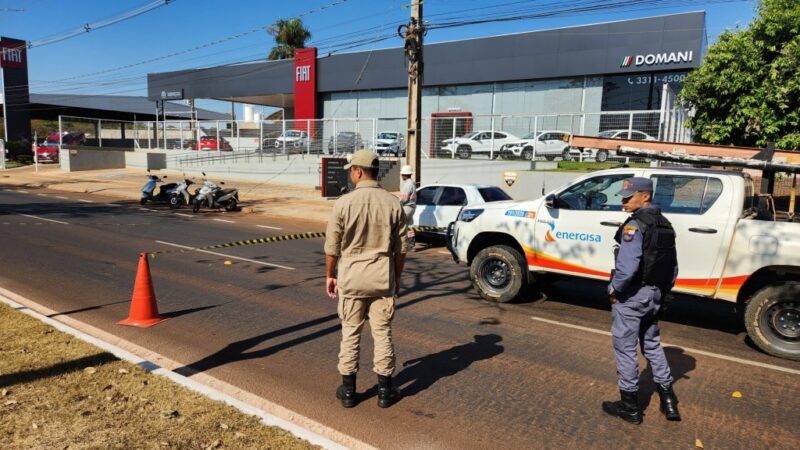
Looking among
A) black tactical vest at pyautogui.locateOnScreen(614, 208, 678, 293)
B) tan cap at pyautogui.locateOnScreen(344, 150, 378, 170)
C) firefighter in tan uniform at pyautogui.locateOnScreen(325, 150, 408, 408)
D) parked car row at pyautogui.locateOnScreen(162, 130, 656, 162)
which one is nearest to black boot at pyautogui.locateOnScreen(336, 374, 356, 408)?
firefighter in tan uniform at pyautogui.locateOnScreen(325, 150, 408, 408)

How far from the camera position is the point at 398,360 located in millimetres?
5113

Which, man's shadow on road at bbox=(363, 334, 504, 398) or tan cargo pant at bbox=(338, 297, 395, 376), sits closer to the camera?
tan cargo pant at bbox=(338, 297, 395, 376)

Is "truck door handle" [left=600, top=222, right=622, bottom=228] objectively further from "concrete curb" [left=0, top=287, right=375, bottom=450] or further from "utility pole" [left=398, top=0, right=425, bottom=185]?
"utility pole" [left=398, top=0, right=425, bottom=185]

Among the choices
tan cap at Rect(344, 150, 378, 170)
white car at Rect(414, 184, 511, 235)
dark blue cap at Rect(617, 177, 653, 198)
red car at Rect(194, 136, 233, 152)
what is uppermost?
red car at Rect(194, 136, 233, 152)

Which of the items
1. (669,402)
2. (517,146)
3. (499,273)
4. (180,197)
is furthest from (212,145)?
(669,402)

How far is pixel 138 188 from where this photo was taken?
2712 centimetres

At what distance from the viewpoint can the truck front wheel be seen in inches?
281

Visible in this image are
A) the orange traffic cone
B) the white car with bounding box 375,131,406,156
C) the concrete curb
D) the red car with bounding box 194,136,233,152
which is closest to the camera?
the concrete curb

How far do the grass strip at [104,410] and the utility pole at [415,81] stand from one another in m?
10.0

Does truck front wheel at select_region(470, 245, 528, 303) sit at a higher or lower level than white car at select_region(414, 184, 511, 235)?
lower

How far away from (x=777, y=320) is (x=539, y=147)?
14386 millimetres

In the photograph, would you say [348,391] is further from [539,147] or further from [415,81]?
[539,147]

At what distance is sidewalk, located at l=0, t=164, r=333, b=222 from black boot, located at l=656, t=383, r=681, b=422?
44.9 ft

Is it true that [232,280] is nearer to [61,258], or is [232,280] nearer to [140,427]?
[61,258]
